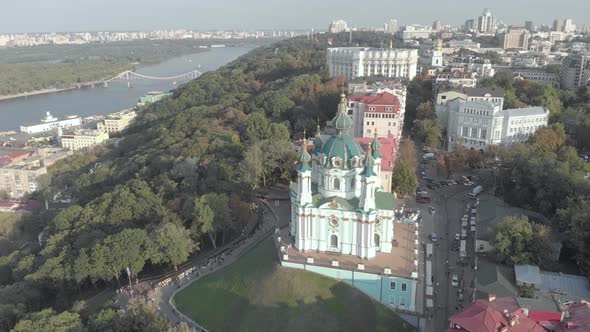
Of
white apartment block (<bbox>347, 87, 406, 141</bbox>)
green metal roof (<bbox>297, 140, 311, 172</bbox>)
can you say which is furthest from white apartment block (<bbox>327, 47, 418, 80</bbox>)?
green metal roof (<bbox>297, 140, 311, 172</bbox>)

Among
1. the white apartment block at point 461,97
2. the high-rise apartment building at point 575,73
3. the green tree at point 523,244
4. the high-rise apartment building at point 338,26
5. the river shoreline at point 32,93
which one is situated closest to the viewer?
the green tree at point 523,244

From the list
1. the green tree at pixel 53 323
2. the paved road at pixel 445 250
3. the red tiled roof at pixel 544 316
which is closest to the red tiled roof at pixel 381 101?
the paved road at pixel 445 250

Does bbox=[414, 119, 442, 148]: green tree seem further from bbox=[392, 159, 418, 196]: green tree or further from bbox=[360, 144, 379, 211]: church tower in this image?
bbox=[360, 144, 379, 211]: church tower

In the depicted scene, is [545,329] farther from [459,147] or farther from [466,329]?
[459,147]

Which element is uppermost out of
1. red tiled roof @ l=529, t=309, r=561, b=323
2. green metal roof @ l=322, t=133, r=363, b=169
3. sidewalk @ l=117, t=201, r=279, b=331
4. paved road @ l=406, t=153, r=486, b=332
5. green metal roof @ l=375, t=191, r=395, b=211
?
green metal roof @ l=322, t=133, r=363, b=169

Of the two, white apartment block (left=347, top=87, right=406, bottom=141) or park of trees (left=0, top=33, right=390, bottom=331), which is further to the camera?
white apartment block (left=347, top=87, right=406, bottom=141)

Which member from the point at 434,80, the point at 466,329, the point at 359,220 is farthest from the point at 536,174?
the point at 434,80

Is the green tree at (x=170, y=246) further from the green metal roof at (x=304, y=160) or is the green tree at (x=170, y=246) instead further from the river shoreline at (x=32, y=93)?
the river shoreline at (x=32, y=93)
